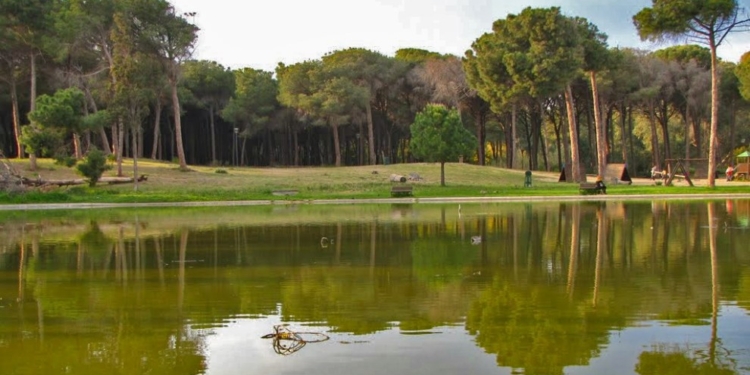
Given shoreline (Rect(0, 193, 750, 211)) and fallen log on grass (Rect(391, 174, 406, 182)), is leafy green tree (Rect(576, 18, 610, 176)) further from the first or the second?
fallen log on grass (Rect(391, 174, 406, 182))

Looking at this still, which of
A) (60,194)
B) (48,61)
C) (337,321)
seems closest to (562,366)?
(337,321)

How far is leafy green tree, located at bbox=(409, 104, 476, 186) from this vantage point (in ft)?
149

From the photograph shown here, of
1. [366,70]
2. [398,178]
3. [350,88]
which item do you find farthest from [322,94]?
[398,178]

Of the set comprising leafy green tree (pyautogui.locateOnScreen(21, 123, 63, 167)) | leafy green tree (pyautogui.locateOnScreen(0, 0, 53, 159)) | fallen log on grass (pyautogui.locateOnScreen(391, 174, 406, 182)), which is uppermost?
leafy green tree (pyautogui.locateOnScreen(0, 0, 53, 159))

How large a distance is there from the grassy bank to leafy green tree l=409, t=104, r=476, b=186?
86.8 inches

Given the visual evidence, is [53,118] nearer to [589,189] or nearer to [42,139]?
[42,139]

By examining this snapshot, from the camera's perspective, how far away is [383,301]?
35.6 ft

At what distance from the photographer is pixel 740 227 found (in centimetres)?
2114

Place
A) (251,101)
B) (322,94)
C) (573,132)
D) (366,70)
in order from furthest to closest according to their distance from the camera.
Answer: (251,101)
(366,70)
(322,94)
(573,132)

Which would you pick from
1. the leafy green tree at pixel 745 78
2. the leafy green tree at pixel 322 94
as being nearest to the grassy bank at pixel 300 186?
the leafy green tree at pixel 322 94

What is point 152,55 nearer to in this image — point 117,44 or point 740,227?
point 117,44

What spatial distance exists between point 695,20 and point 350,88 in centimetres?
3068

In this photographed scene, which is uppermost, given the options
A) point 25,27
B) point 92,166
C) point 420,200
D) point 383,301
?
point 25,27

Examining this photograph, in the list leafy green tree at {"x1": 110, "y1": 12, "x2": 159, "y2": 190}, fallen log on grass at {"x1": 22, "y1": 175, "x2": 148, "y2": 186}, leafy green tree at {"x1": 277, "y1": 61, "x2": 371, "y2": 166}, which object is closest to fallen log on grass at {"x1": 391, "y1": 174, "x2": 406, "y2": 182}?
leafy green tree at {"x1": 277, "y1": 61, "x2": 371, "y2": 166}
